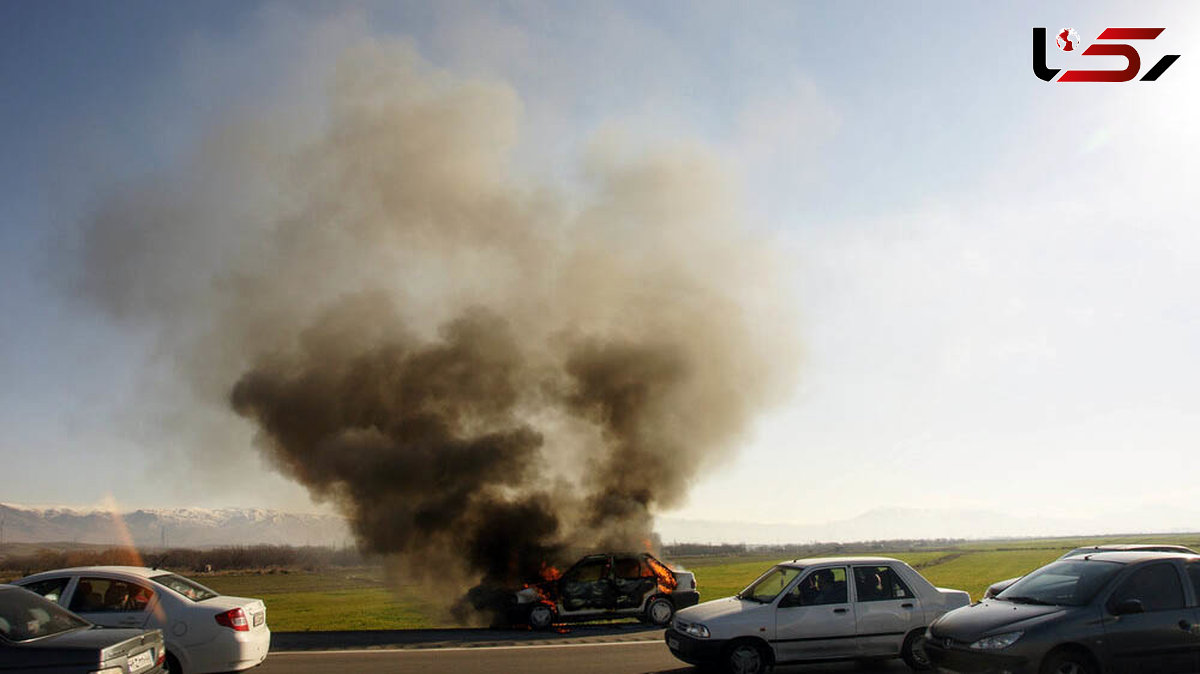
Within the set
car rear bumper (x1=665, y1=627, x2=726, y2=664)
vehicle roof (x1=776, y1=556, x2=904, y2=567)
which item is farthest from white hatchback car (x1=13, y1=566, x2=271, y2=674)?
vehicle roof (x1=776, y1=556, x2=904, y2=567)

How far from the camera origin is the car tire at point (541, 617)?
60.1 feet

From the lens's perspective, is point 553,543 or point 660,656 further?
point 553,543

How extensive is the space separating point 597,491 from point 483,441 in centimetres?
487

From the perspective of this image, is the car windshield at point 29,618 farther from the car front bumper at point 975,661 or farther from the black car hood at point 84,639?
the car front bumper at point 975,661

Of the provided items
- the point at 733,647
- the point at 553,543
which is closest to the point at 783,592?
the point at 733,647

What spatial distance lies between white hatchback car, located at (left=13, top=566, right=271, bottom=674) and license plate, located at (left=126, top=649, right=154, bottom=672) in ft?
8.11

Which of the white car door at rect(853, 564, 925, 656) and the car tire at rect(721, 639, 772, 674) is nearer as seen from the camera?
the car tire at rect(721, 639, 772, 674)

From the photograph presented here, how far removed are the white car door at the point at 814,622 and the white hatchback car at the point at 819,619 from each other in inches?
0.5

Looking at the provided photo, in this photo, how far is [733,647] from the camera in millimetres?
10578

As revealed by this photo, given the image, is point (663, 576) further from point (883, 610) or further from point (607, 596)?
point (883, 610)

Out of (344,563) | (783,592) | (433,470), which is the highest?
(433,470)

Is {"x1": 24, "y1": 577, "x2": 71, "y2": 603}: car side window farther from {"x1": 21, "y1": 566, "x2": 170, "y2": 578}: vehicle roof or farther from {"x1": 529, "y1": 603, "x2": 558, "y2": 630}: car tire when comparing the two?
{"x1": 529, "y1": 603, "x2": 558, "y2": 630}: car tire

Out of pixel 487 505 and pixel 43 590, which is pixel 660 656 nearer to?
pixel 43 590

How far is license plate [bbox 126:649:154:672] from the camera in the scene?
7543 mm
